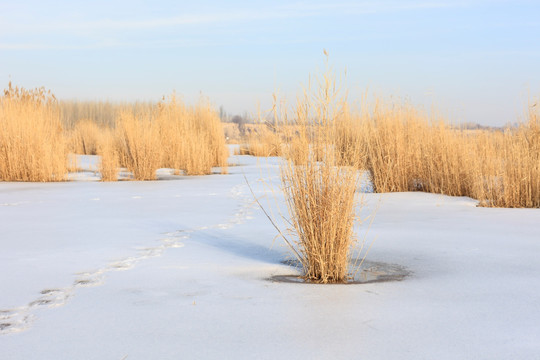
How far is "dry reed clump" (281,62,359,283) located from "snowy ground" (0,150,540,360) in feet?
0.57

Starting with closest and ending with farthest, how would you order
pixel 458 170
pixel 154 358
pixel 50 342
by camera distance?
pixel 154 358, pixel 50 342, pixel 458 170

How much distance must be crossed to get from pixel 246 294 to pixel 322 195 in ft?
2.13

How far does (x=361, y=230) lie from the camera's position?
382 cm

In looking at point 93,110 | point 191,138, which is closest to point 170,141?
point 191,138

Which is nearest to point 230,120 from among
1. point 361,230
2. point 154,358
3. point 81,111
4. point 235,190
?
point 81,111

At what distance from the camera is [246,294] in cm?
229

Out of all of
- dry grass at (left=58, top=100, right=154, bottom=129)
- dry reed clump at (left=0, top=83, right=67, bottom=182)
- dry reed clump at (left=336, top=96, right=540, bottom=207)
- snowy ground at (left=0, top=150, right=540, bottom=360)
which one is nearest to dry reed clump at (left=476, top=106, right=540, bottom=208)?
dry reed clump at (left=336, top=96, right=540, bottom=207)

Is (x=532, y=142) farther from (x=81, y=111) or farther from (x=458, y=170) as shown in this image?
(x=81, y=111)

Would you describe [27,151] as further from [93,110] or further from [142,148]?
[93,110]

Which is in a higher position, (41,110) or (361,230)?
(41,110)

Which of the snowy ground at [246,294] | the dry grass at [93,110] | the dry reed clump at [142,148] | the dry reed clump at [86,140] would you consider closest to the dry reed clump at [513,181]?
the snowy ground at [246,294]

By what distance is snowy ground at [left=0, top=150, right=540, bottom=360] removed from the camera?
5.65 ft

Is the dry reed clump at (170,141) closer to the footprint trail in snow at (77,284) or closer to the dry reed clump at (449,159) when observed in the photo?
the dry reed clump at (449,159)

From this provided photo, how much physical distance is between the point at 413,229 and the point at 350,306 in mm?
1825
